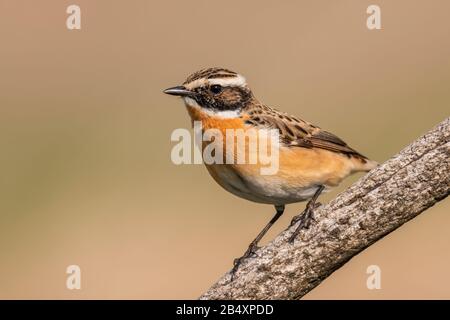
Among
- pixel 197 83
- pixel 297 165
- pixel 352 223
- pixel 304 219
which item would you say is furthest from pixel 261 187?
pixel 352 223

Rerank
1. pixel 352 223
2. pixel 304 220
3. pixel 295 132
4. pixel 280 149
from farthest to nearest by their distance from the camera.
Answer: pixel 295 132, pixel 280 149, pixel 304 220, pixel 352 223

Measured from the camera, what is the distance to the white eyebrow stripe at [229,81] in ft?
28.0

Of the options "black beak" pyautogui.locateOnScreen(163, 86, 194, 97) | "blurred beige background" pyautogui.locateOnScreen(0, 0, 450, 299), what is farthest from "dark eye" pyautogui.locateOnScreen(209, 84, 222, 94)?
"blurred beige background" pyautogui.locateOnScreen(0, 0, 450, 299)

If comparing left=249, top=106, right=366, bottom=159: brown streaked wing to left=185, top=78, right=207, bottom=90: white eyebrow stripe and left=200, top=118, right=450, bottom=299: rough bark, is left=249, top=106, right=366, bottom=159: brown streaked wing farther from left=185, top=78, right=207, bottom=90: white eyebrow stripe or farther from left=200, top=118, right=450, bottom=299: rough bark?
left=200, top=118, right=450, bottom=299: rough bark

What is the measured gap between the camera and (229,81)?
862 cm

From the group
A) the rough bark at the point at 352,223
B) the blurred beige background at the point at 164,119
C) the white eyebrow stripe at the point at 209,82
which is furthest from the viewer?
the blurred beige background at the point at 164,119

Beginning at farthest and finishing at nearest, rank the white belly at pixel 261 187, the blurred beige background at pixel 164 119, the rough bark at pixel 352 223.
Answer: the blurred beige background at pixel 164 119
the white belly at pixel 261 187
the rough bark at pixel 352 223

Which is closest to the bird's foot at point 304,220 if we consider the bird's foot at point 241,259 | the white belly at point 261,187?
the bird's foot at point 241,259

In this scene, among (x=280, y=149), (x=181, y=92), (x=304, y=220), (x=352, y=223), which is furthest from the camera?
(x=181, y=92)

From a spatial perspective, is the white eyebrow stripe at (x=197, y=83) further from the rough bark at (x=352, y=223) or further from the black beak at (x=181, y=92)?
the rough bark at (x=352, y=223)

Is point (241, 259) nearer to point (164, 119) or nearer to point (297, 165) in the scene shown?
point (297, 165)

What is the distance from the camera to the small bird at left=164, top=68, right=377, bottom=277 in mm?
8172

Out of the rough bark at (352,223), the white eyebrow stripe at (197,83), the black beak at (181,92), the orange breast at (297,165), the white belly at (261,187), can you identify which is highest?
the white eyebrow stripe at (197,83)

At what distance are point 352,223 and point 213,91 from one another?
109 inches
